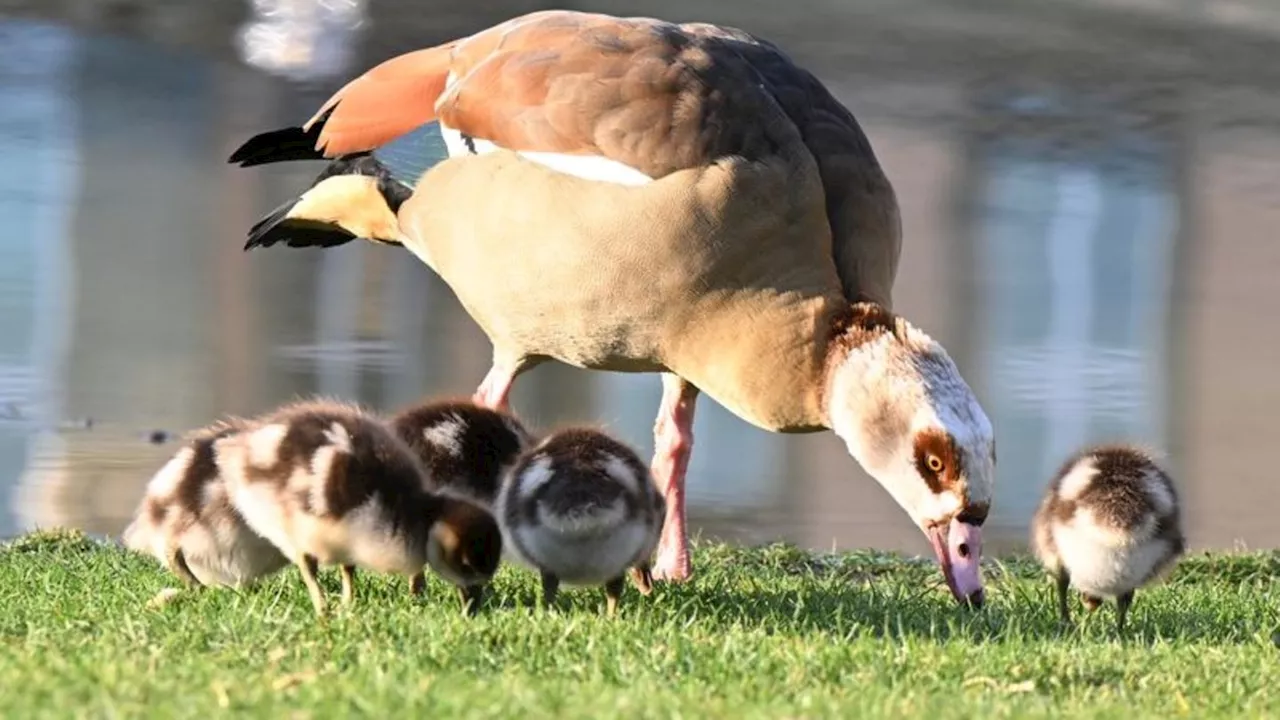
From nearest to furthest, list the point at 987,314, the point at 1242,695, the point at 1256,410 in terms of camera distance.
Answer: the point at 1242,695 → the point at 1256,410 → the point at 987,314

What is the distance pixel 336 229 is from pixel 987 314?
5841mm

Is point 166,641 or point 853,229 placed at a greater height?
point 853,229

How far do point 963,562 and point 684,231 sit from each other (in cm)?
132

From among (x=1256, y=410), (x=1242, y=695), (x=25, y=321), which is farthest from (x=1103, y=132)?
(x=1242, y=695)

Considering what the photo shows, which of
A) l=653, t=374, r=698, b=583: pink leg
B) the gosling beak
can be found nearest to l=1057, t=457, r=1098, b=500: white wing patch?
the gosling beak

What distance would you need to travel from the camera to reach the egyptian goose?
21.7 feet

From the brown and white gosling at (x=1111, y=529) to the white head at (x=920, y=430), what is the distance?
22 centimetres

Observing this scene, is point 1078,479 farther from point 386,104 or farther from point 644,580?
point 386,104

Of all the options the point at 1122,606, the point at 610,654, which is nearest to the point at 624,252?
the point at 1122,606

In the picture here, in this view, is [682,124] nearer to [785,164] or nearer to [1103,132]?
[785,164]

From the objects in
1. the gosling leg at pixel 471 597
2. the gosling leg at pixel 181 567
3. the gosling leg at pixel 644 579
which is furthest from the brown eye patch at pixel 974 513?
the gosling leg at pixel 181 567

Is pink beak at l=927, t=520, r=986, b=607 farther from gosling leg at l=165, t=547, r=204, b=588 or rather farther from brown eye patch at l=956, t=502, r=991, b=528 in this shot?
gosling leg at l=165, t=547, r=204, b=588

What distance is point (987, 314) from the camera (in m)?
13.0

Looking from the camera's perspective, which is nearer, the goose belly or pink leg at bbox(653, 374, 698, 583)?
the goose belly
